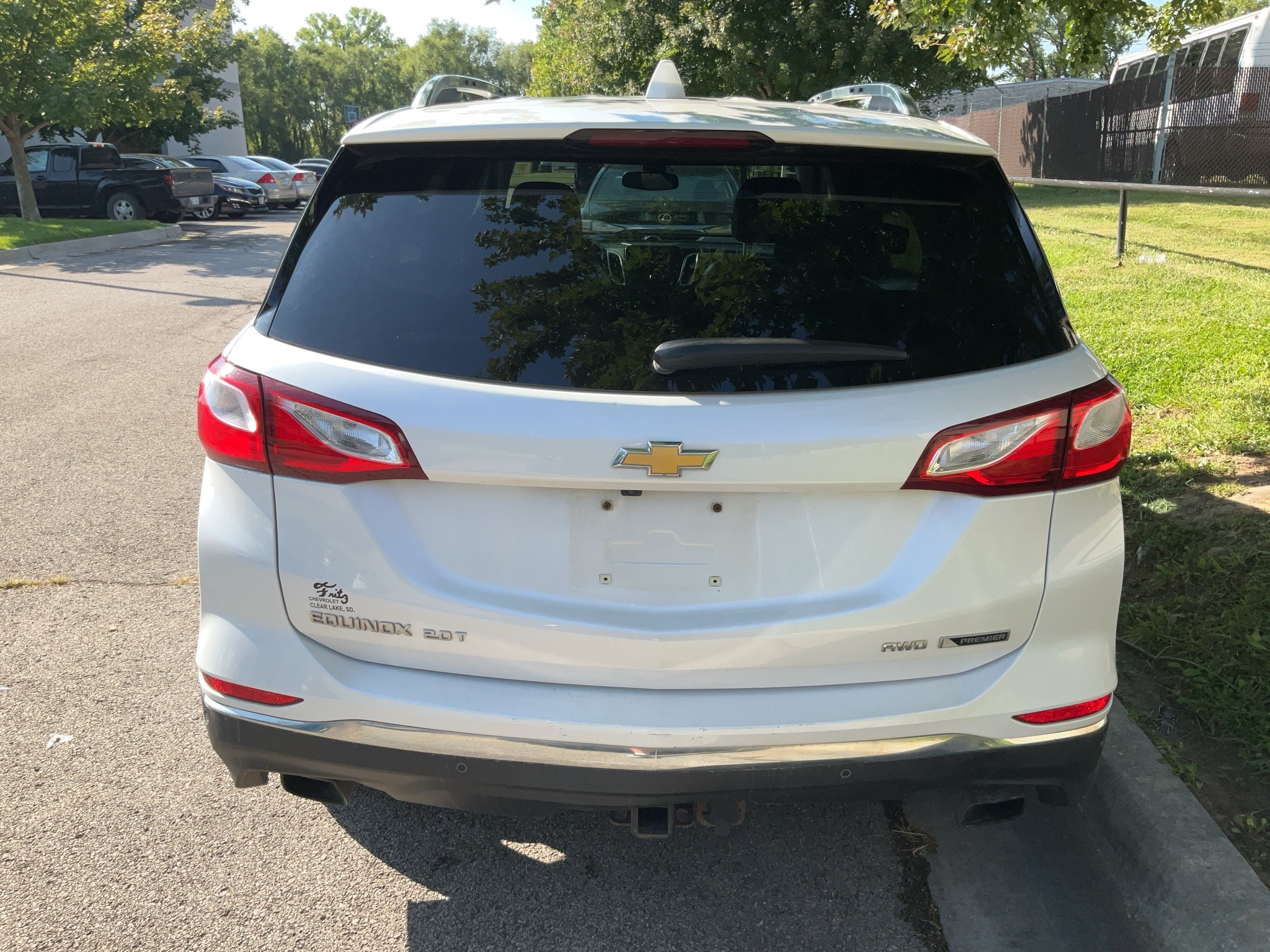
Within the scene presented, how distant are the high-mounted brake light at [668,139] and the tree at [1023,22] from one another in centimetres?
279

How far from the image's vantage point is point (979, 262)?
239 centimetres

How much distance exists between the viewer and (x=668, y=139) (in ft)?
7.66

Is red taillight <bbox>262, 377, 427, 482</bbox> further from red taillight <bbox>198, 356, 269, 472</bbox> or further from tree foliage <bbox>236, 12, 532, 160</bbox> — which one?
tree foliage <bbox>236, 12, 532, 160</bbox>

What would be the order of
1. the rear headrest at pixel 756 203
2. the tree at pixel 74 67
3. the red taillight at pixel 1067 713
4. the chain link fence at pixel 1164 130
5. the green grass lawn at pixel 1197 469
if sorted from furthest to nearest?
the tree at pixel 74 67 < the chain link fence at pixel 1164 130 < the green grass lawn at pixel 1197 469 < the rear headrest at pixel 756 203 < the red taillight at pixel 1067 713

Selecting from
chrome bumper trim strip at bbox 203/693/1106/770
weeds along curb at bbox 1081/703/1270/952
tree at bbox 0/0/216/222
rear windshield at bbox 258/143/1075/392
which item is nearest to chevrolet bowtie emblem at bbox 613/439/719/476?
rear windshield at bbox 258/143/1075/392

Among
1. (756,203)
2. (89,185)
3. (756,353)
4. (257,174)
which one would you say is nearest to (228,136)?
(257,174)

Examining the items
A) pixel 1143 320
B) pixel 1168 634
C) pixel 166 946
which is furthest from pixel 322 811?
pixel 1143 320

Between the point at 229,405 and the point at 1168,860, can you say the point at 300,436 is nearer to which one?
the point at 229,405

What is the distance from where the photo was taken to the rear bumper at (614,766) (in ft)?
7.16

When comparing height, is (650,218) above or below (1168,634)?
above

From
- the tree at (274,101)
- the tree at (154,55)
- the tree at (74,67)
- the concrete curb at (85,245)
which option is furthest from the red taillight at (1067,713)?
the tree at (274,101)

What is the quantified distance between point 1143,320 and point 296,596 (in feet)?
26.8

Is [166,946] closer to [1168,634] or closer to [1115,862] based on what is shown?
[1115,862]

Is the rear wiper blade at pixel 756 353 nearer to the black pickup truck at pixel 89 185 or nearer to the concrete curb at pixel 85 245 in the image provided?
the concrete curb at pixel 85 245
